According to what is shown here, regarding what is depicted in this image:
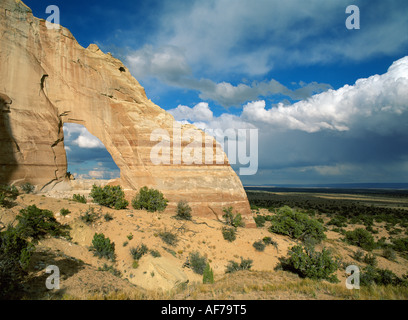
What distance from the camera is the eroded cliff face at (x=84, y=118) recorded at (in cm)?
2047

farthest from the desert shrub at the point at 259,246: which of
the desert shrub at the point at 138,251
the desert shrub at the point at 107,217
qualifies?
the desert shrub at the point at 107,217

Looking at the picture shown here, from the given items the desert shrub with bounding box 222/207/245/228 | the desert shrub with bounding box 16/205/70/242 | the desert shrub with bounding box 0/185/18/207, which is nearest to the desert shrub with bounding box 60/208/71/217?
the desert shrub with bounding box 16/205/70/242

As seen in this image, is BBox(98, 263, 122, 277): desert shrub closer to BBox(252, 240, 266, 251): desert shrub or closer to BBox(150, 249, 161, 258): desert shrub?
BBox(150, 249, 161, 258): desert shrub

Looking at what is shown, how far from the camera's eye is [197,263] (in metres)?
14.4

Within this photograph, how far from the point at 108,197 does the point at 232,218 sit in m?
13.6

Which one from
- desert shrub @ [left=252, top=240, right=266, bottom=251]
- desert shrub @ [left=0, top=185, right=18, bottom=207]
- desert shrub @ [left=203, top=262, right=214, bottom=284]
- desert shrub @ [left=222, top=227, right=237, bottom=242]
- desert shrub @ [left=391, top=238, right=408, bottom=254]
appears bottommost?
desert shrub @ [left=391, top=238, right=408, bottom=254]

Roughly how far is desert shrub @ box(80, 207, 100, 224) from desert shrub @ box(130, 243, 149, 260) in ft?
16.4

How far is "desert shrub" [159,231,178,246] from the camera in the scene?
53.7 ft

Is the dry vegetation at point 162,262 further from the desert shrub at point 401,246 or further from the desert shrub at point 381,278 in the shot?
the desert shrub at point 401,246

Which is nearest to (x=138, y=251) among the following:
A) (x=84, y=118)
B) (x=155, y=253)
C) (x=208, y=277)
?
(x=155, y=253)

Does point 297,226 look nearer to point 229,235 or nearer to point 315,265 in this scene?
point 229,235

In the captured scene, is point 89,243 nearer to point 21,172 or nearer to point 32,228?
point 32,228

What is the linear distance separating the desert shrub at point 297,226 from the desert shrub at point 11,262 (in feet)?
73.1
